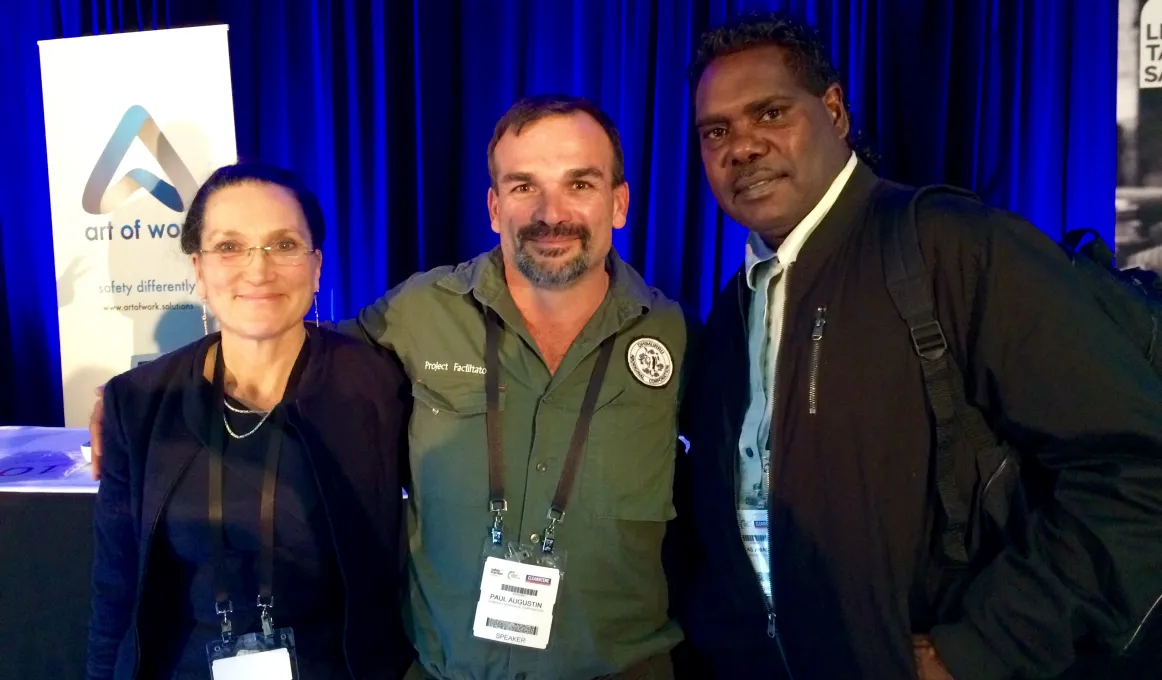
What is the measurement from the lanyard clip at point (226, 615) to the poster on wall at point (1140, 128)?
3.18 m

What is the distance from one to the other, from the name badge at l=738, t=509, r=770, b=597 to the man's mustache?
0.79 m

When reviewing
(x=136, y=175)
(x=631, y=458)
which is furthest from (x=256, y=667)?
(x=136, y=175)

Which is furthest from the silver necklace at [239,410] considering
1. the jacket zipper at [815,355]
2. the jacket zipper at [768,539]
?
the jacket zipper at [815,355]

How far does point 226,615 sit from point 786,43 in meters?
1.79

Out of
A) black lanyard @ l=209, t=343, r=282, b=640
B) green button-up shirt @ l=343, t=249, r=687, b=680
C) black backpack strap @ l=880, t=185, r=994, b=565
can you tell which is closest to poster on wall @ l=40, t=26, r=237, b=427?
black lanyard @ l=209, t=343, r=282, b=640

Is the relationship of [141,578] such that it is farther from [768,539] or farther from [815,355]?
[815,355]

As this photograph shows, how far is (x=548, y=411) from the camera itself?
161 centimetres

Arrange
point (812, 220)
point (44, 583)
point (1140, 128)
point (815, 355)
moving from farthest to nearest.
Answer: point (1140, 128) < point (44, 583) < point (812, 220) < point (815, 355)

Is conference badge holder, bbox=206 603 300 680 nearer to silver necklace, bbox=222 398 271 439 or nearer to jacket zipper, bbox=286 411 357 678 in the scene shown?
jacket zipper, bbox=286 411 357 678

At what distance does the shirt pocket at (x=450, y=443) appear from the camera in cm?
160

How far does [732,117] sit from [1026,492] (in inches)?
36.7

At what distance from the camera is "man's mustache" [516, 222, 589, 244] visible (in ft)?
5.56

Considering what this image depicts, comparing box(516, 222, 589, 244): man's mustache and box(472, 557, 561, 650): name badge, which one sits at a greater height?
box(516, 222, 589, 244): man's mustache

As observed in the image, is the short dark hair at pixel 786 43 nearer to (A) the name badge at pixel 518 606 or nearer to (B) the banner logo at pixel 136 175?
(A) the name badge at pixel 518 606
